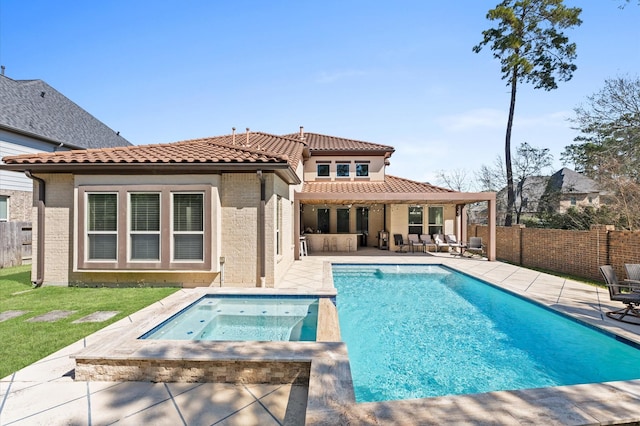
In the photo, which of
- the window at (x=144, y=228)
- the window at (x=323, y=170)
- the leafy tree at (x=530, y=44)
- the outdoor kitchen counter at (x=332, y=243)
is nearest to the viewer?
the window at (x=144, y=228)

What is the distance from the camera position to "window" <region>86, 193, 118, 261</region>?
859 centimetres

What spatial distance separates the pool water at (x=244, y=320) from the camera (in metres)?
5.76

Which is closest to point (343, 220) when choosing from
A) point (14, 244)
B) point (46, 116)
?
point (14, 244)

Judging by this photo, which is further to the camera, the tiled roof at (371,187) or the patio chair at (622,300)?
the tiled roof at (371,187)

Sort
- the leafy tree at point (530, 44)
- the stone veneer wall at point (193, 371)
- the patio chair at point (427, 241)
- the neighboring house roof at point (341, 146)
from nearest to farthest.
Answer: the stone veneer wall at point (193, 371), the patio chair at point (427, 241), the neighboring house roof at point (341, 146), the leafy tree at point (530, 44)

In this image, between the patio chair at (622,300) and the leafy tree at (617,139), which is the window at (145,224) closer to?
the patio chair at (622,300)

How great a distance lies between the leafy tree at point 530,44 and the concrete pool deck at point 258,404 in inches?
831

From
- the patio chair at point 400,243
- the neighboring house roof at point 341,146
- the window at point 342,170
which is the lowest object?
the patio chair at point 400,243

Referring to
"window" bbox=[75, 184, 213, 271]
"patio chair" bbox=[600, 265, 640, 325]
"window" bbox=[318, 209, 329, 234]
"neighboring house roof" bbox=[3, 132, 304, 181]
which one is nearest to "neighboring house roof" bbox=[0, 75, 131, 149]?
"neighboring house roof" bbox=[3, 132, 304, 181]

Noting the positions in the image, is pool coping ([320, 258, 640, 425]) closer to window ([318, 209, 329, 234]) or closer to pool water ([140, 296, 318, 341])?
pool water ([140, 296, 318, 341])

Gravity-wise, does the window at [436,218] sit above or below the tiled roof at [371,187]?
below

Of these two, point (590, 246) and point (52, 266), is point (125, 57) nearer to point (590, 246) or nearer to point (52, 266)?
point (52, 266)

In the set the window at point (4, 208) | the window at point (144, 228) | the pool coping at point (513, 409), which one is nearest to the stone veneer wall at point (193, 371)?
the pool coping at point (513, 409)

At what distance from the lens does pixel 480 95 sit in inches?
635
